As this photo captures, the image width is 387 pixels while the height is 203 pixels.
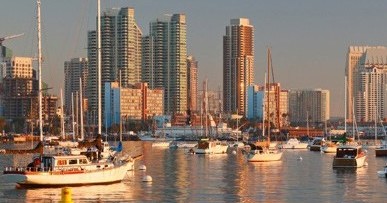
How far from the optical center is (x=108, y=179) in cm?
5347

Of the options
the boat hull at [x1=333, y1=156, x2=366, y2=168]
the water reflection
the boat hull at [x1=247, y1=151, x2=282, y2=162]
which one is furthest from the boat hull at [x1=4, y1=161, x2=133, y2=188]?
the boat hull at [x1=247, y1=151, x2=282, y2=162]

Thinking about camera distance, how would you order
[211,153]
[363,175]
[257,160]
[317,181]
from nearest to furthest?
[317,181] → [363,175] → [257,160] → [211,153]

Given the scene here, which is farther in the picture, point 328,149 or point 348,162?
point 328,149

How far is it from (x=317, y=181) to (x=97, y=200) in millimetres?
20889

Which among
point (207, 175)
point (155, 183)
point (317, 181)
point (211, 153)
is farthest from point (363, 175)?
point (211, 153)

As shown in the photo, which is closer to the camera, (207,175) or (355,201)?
(355,201)

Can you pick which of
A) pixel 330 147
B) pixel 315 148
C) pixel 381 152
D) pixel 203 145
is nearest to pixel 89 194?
pixel 203 145

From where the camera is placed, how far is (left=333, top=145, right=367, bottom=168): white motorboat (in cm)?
7569

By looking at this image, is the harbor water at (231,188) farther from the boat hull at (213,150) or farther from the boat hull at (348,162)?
the boat hull at (213,150)

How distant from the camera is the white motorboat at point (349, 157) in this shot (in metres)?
75.7

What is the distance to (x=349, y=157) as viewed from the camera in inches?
2997

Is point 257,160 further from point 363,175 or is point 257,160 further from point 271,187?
point 271,187

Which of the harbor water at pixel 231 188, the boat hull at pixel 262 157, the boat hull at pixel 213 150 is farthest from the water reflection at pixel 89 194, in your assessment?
the boat hull at pixel 213 150

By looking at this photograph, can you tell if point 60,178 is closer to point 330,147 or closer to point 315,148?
point 330,147
